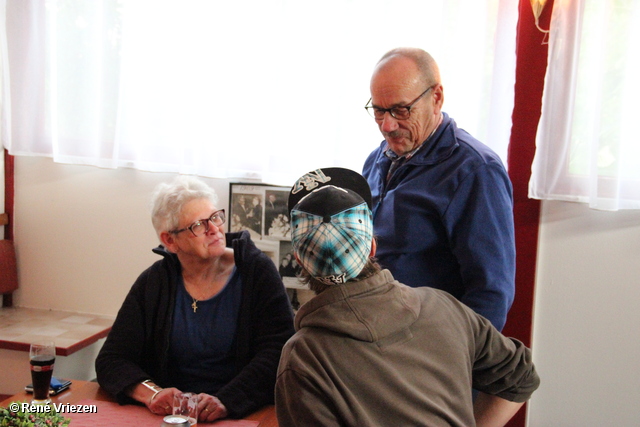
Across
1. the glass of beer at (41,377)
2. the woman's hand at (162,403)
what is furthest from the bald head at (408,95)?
the glass of beer at (41,377)

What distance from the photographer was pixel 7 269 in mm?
3191

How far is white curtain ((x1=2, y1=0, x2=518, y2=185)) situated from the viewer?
248 centimetres

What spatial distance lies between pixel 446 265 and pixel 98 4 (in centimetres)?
231

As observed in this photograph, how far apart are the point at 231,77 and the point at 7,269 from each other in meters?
1.68

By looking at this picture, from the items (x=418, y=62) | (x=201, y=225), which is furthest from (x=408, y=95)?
(x=201, y=225)

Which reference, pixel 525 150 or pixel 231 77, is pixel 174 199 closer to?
pixel 231 77

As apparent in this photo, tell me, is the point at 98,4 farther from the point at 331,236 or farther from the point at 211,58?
the point at 331,236

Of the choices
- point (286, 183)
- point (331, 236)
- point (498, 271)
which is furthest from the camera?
point (286, 183)

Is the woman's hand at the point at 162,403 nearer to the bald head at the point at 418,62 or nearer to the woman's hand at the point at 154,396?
the woman's hand at the point at 154,396

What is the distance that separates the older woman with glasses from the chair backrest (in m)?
1.42

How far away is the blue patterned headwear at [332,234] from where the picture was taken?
39.5 inches

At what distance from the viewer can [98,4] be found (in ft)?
9.63

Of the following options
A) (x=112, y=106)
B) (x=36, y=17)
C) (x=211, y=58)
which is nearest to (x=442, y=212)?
(x=211, y=58)

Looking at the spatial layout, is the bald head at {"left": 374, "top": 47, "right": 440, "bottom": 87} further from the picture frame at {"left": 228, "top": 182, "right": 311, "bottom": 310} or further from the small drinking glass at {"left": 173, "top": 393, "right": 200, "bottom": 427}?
the picture frame at {"left": 228, "top": 182, "right": 311, "bottom": 310}
